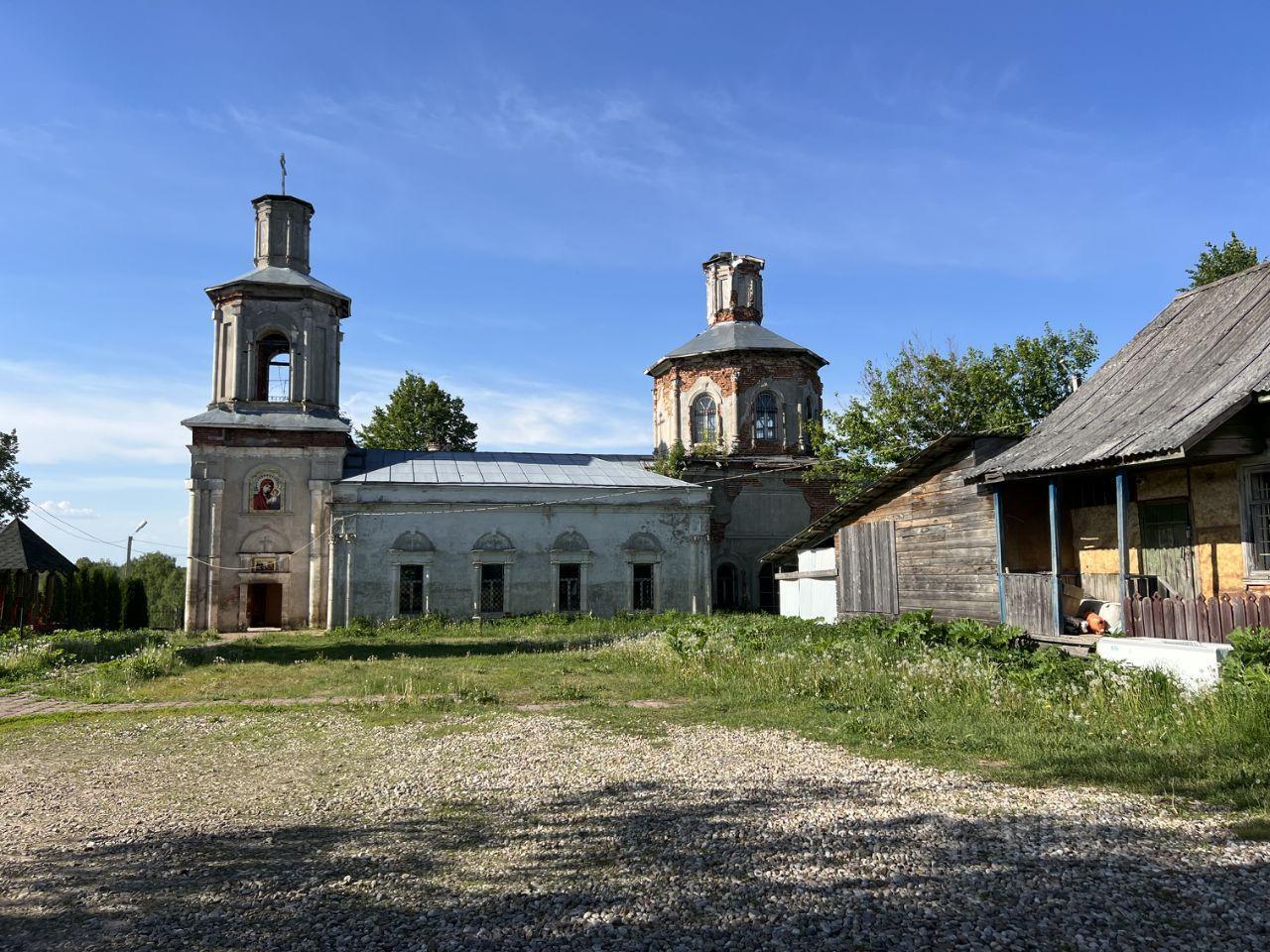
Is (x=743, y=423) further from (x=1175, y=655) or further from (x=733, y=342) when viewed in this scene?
(x=1175, y=655)

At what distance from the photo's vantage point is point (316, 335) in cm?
2862

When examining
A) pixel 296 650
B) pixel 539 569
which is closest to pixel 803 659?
pixel 296 650

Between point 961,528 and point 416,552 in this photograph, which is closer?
point 961,528

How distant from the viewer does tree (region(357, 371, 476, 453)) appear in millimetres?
45312

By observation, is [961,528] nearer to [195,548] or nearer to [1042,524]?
[1042,524]

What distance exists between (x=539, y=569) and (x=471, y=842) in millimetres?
21080

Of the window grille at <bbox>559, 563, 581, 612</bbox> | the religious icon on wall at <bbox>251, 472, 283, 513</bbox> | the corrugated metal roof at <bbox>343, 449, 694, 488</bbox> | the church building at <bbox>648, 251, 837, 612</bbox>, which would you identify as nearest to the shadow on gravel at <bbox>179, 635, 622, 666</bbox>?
the window grille at <bbox>559, 563, 581, 612</bbox>

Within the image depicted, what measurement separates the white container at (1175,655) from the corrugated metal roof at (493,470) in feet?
58.4

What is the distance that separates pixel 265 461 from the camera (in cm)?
2689

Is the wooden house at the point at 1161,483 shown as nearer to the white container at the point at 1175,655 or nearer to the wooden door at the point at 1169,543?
the wooden door at the point at 1169,543

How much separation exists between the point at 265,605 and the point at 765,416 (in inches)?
718

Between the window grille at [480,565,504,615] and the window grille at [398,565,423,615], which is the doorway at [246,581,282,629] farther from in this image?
the window grille at [480,565,504,615]

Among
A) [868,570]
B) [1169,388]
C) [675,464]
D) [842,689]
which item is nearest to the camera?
[842,689]

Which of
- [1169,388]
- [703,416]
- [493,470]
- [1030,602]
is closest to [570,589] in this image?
[493,470]
